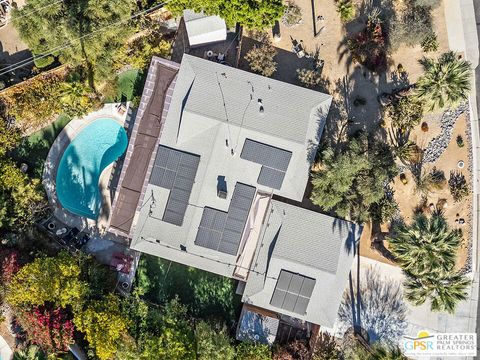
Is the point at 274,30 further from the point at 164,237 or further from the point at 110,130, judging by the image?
the point at 164,237

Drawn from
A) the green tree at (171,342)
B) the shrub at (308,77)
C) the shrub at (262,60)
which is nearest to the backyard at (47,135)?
the shrub at (262,60)

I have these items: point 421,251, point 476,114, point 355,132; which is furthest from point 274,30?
point 421,251

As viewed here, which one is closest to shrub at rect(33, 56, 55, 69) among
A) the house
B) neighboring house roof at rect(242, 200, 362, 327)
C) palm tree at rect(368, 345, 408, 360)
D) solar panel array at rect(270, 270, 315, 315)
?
the house

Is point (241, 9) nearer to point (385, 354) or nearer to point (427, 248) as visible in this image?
point (427, 248)

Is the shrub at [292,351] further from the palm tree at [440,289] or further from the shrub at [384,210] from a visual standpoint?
the shrub at [384,210]

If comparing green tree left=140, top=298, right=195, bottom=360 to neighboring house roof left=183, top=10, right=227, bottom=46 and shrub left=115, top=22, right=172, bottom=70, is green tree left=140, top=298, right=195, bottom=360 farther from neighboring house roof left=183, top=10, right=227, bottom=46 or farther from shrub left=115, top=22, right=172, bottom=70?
neighboring house roof left=183, top=10, right=227, bottom=46
